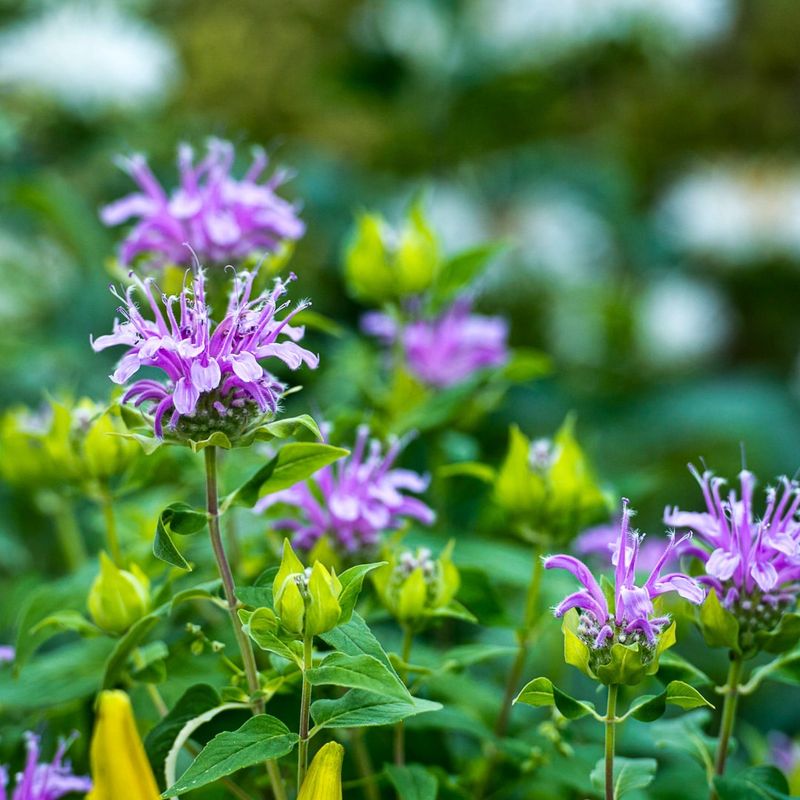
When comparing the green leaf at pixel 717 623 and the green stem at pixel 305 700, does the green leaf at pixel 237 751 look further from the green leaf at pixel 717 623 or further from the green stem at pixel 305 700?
the green leaf at pixel 717 623

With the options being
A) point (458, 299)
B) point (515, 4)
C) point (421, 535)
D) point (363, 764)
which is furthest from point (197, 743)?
point (515, 4)

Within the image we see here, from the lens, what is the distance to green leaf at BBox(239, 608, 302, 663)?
0.35 metres

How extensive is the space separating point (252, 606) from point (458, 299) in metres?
0.36

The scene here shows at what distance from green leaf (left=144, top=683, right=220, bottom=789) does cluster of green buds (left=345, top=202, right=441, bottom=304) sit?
0.28 metres

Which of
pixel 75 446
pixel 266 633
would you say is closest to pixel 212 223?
pixel 75 446

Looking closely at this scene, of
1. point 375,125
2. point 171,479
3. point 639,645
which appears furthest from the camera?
point 375,125

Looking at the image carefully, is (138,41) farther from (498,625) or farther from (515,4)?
(498,625)

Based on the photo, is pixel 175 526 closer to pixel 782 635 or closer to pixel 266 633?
pixel 266 633

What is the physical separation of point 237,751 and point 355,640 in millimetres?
49

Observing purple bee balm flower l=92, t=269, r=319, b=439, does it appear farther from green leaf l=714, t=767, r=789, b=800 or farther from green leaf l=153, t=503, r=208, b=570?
green leaf l=714, t=767, r=789, b=800

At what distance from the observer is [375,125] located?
5.95 feet

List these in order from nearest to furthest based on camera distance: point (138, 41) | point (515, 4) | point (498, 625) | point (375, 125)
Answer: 1. point (498, 625)
2. point (138, 41)
3. point (515, 4)
4. point (375, 125)

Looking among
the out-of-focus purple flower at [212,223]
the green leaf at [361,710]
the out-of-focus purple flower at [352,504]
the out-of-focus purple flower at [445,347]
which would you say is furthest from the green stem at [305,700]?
the out-of-focus purple flower at [445,347]

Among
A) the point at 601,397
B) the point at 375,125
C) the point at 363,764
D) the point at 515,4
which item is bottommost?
the point at 363,764
